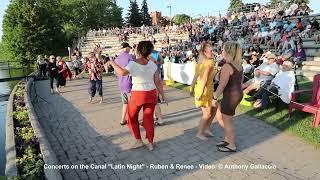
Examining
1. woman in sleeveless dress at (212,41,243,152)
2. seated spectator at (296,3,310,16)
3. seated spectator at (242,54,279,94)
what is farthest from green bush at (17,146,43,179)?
seated spectator at (296,3,310,16)

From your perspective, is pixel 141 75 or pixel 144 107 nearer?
pixel 141 75

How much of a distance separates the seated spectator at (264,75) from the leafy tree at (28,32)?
50.5 m

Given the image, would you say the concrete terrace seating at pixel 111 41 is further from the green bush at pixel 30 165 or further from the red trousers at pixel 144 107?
the green bush at pixel 30 165

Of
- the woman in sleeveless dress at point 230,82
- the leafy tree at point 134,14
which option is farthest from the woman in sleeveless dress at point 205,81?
the leafy tree at point 134,14

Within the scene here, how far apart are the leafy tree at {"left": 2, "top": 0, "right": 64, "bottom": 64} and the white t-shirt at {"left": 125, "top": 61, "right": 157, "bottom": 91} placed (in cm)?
5214

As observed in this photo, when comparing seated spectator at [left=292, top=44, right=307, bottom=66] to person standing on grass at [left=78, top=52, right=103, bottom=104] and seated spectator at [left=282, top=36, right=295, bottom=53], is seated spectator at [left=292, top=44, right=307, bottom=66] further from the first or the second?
person standing on grass at [left=78, top=52, right=103, bottom=104]

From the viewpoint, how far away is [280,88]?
8.11 m

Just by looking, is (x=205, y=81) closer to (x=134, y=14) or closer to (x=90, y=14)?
(x=134, y=14)

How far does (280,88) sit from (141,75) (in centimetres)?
376

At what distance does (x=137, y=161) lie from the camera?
Result: 5812mm

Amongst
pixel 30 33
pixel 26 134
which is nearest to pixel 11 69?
pixel 26 134

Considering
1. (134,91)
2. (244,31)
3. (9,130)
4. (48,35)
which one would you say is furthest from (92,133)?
(48,35)

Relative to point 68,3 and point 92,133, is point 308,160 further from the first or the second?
point 68,3

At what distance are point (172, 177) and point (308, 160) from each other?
2330 mm
